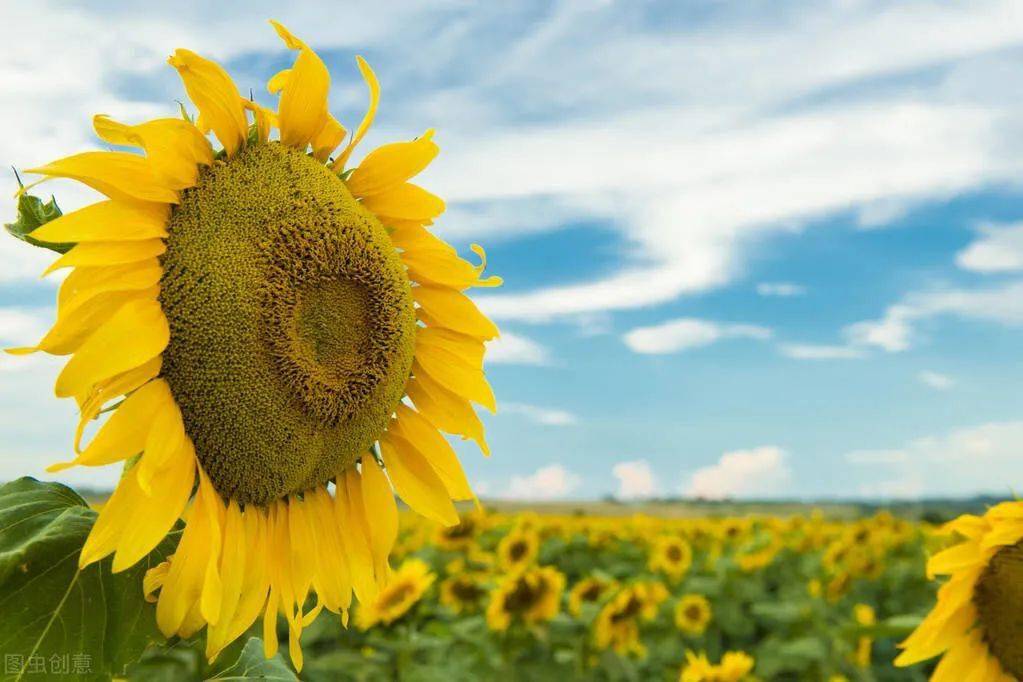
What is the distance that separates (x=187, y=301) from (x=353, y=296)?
37 centimetres

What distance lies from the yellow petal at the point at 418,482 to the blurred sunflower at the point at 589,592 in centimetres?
571

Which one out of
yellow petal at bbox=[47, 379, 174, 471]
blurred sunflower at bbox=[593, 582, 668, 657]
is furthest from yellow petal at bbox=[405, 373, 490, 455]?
blurred sunflower at bbox=[593, 582, 668, 657]

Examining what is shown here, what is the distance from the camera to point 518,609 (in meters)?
7.01

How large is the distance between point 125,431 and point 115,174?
467 mm

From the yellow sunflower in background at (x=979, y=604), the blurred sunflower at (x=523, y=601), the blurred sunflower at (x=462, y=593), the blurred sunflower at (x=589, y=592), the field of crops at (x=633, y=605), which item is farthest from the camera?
the blurred sunflower at (x=462, y=593)

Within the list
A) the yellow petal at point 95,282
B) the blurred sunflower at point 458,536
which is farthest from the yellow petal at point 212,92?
the blurred sunflower at point 458,536

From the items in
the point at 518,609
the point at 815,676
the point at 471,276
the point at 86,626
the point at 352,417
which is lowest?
the point at 815,676

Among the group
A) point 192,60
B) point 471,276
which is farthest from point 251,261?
point 471,276

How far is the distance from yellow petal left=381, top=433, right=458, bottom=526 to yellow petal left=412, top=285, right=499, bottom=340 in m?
0.30

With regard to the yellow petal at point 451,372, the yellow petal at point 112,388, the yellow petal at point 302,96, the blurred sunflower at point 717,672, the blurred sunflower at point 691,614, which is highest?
the yellow petal at point 302,96

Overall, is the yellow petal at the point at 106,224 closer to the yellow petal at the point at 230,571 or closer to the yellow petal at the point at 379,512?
the yellow petal at the point at 230,571

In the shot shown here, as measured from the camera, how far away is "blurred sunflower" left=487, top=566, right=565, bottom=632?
6.92 metres

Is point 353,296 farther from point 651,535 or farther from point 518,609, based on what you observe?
point 651,535

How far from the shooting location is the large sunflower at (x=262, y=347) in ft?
5.81
